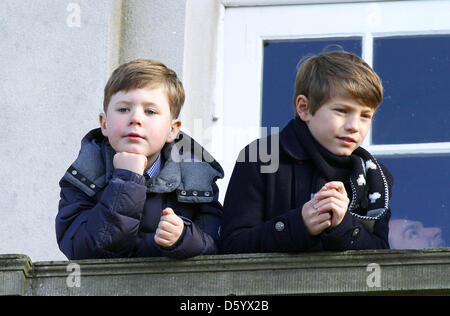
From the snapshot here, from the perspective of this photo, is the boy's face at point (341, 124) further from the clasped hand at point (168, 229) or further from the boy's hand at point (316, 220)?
the clasped hand at point (168, 229)

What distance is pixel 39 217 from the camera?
21.3ft

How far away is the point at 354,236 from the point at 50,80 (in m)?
2.29

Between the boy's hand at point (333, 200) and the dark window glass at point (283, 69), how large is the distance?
2013mm

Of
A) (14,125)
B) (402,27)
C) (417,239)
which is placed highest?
(402,27)

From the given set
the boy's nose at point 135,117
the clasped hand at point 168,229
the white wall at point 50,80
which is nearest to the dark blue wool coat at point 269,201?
the clasped hand at point 168,229

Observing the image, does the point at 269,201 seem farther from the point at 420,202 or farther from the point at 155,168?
the point at 420,202

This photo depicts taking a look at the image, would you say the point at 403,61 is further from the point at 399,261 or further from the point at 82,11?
the point at 399,261

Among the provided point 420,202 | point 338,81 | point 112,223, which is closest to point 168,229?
point 112,223

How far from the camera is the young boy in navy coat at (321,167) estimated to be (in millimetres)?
5133

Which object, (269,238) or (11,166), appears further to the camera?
(11,166)

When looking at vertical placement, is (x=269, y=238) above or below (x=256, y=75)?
below

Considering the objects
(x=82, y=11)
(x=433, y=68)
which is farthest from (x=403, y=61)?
(x=82, y=11)
